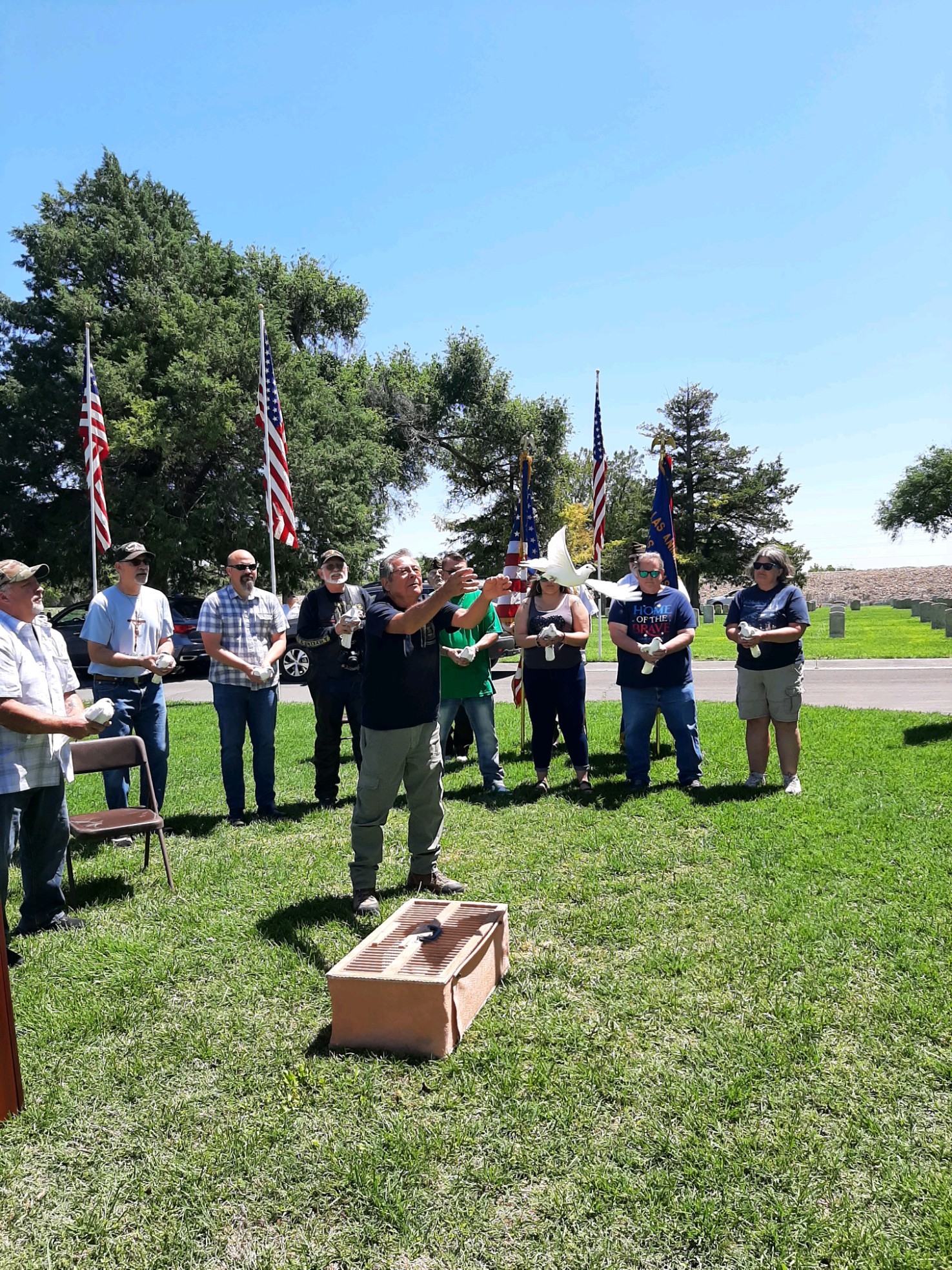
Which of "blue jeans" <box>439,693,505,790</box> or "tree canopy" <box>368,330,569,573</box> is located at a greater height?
"tree canopy" <box>368,330,569,573</box>

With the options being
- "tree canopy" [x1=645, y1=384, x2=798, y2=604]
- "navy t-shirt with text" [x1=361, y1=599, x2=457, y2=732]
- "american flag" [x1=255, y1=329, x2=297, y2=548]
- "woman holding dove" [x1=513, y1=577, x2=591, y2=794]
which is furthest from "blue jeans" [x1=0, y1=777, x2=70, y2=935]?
"tree canopy" [x1=645, y1=384, x2=798, y2=604]

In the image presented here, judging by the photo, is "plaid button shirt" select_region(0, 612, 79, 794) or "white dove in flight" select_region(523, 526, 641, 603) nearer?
"white dove in flight" select_region(523, 526, 641, 603)

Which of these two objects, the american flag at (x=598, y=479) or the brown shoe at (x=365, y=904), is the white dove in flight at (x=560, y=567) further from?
the american flag at (x=598, y=479)

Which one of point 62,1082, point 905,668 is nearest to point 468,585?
point 62,1082

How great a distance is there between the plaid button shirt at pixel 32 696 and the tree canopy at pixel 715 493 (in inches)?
1872

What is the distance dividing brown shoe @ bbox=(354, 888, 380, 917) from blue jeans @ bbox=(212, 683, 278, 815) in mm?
2117

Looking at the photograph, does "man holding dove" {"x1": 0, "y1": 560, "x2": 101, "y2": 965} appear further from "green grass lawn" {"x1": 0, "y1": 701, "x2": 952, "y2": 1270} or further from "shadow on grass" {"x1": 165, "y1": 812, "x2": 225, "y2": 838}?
"shadow on grass" {"x1": 165, "y1": 812, "x2": 225, "y2": 838}

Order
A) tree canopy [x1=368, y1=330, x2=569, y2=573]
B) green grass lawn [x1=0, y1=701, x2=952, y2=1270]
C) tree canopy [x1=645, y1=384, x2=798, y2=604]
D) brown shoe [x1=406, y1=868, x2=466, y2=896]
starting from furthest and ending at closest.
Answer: tree canopy [x1=645, y1=384, x2=798, y2=604] → tree canopy [x1=368, y1=330, x2=569, y2=573] → brown shoe [x1=406, y1=868, x2=466, y2=896] → green grass lawn [x1=0, y1=701, x2=952, y2=1270]

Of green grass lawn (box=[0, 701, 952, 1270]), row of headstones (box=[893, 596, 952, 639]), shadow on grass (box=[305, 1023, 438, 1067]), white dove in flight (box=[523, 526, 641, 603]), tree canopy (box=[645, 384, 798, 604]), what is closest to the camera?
green grass lawn (box=[0, 701, 952, 1270])

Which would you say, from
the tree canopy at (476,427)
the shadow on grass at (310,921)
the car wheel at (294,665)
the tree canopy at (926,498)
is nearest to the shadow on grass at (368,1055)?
the shadow on grass at (310,921)

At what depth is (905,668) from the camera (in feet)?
54.2

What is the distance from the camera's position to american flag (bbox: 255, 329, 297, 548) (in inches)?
439

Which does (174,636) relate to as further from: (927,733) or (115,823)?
(927,733)

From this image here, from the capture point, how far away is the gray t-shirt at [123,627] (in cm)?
645
